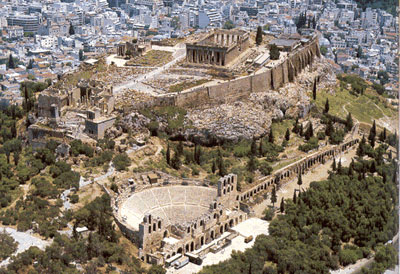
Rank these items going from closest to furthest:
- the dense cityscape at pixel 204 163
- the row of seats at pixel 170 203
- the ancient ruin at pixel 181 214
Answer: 1. the dense cityscape at pixel 204 163
2. the ancient ruin at pixel 181 214
3. the row of seats at pixel 170 203

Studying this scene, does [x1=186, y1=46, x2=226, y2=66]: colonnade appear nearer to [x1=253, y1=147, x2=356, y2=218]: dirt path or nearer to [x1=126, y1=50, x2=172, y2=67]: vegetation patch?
[x1=126, y1=50, x2=172, y2=67]: vegetation patch

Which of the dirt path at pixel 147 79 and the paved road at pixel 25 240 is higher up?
the dirt path at pixel 147 79

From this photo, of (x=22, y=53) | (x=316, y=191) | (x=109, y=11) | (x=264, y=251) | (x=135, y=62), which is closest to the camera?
(x=264, y=251)

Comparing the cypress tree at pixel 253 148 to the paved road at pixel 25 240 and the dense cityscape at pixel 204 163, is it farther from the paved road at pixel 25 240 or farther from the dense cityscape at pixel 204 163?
the paved road at pixel 25 240

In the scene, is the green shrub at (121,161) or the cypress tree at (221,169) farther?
the cypress tree at (221,169)

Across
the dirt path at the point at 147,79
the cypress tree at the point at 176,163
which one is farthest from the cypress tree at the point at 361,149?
the dirt path at the point at 147,79

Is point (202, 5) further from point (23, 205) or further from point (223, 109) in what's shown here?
point (23, 205)

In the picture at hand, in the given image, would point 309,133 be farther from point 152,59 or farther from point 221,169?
point 152,59

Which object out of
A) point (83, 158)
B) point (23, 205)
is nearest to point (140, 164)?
point (83, 158)
